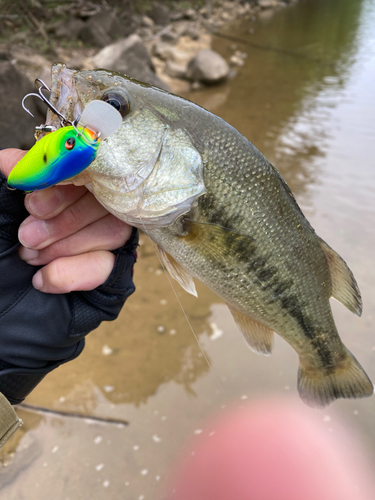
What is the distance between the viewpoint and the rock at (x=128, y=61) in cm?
768

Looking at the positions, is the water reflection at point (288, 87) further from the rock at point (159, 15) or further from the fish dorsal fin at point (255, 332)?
the fish dorsal fin at point (255, 332)

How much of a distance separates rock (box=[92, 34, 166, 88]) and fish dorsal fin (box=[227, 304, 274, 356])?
698 cm

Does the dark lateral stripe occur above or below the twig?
above

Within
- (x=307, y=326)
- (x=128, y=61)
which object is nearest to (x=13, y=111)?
(x=128, y=61)

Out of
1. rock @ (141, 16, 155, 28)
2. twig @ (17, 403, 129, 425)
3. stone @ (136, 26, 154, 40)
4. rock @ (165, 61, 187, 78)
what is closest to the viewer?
twig @ (17, 403, 129, 425)

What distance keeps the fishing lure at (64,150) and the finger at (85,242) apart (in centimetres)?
40

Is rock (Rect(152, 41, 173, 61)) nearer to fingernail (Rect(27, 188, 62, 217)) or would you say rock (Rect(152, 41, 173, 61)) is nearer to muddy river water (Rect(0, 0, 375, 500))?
muddy river water (Rect(0, 0, 375, 500))

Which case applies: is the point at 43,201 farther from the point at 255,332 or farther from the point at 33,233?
the point at 255,332

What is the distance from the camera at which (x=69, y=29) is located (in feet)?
33.6

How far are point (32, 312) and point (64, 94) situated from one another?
36.1 inches

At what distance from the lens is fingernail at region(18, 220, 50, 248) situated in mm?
1399

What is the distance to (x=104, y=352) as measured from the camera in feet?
11.0

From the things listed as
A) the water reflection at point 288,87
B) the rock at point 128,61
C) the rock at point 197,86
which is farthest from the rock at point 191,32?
the rock at point 128,61

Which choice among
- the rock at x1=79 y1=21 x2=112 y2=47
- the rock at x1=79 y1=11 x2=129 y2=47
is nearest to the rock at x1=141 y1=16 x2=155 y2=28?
the rock at x1=79 y1=11 x2=129 y2=47
